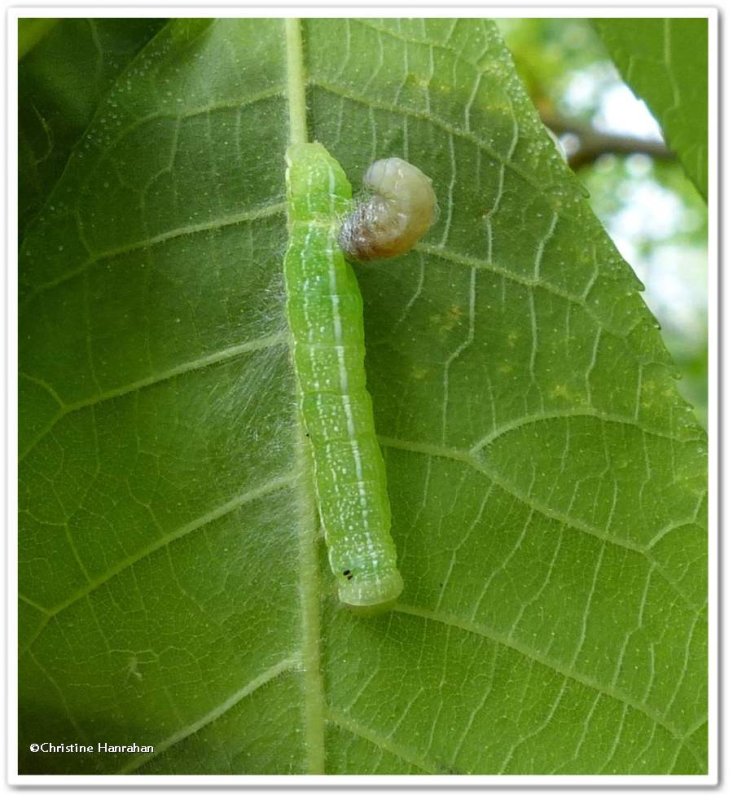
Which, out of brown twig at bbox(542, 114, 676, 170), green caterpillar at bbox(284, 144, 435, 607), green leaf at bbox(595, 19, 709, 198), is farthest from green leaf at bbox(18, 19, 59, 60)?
brown twig at bbox(542, 114, 676, 170)

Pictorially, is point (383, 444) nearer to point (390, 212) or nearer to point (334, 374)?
point (334, 374)

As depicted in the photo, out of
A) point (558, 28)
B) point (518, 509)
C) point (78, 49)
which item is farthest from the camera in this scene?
point (558, 28)

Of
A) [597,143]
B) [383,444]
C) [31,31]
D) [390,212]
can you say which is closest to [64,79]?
[31,31]

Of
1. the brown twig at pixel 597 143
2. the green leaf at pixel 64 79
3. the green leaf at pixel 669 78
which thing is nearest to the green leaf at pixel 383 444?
the green leaf at pixel 64 79

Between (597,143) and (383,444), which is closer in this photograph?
(383,444)

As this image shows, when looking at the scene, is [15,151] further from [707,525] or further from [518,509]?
[707,525]

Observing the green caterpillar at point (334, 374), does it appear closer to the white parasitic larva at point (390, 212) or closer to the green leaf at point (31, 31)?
the white parasitic larva at point (390, 212)
